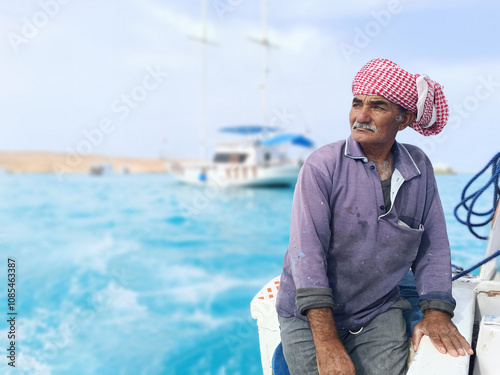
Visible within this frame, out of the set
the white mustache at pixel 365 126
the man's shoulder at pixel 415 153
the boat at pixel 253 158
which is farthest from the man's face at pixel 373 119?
the boat at pixel 253 158

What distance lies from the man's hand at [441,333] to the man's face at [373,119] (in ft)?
2.00

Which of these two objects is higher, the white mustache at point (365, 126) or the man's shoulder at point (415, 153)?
the white mustache at point (365, 126)

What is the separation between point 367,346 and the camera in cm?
140

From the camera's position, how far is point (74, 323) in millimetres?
6449

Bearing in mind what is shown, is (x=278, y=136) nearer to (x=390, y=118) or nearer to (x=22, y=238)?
(x=22, y=238)

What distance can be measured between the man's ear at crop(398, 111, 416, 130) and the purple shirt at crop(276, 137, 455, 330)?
0.09 metres

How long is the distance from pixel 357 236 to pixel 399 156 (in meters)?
0.34

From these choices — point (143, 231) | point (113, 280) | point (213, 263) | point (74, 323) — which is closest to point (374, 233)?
point (74, 323)

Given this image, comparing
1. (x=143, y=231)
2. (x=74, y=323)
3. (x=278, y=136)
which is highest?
(x=278, y=136)

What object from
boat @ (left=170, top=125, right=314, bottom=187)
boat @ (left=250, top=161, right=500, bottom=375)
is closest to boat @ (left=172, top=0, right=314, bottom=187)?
boat @ (left=170, top=125, right=314, bottom=187)

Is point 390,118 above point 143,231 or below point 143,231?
above

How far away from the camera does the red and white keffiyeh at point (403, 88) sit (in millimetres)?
1394

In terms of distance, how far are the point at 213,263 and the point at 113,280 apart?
2562mm

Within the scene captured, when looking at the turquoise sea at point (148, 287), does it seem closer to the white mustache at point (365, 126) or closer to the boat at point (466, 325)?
the boat at point (466, 325)
